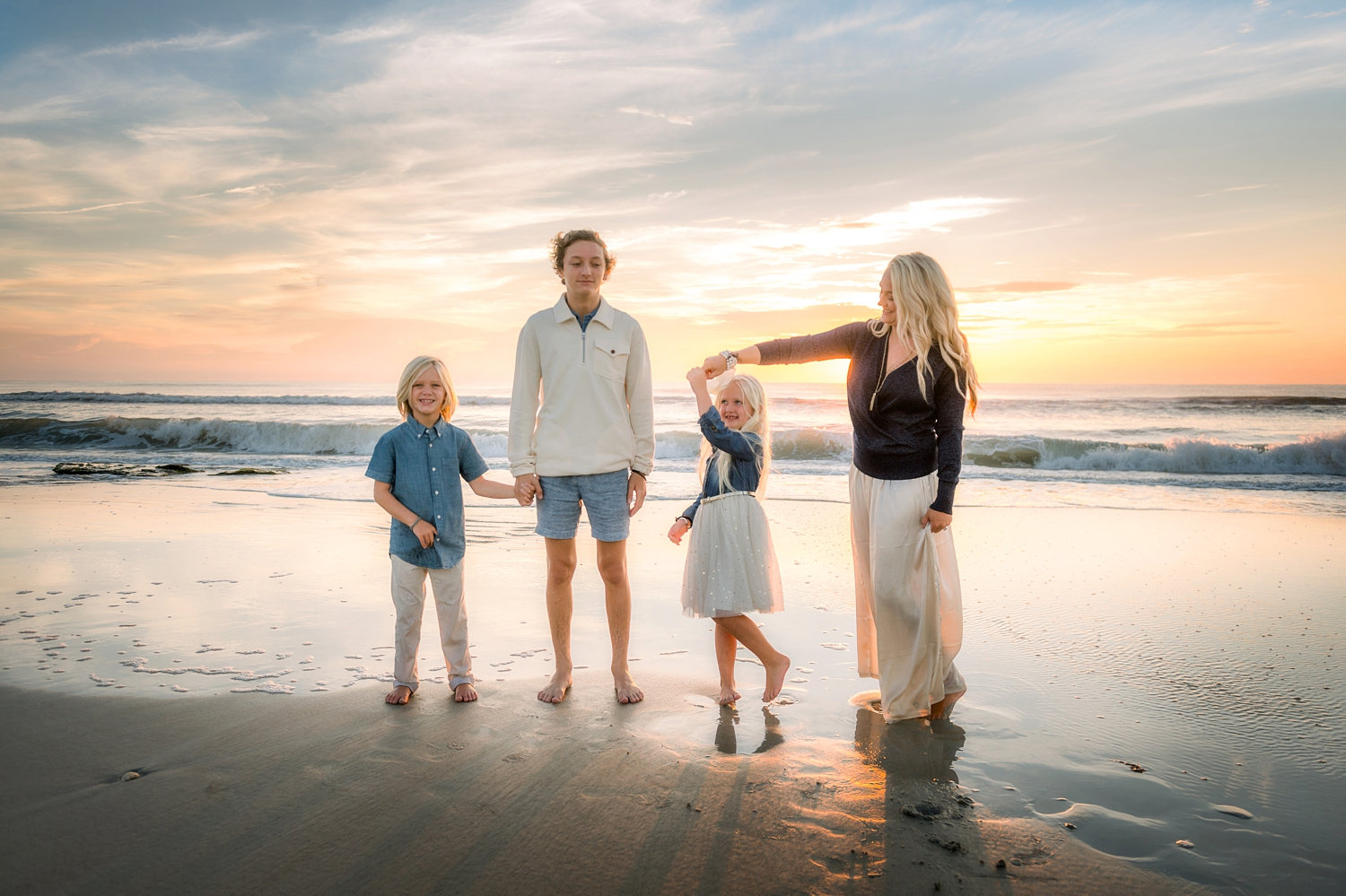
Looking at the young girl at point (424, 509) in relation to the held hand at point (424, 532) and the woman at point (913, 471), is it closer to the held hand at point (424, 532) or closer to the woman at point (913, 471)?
the held hand at point (424, 532)

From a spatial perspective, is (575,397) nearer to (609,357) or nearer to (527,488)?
(609,357)

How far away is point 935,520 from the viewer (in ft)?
10.3

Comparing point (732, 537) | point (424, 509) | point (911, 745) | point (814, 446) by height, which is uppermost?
point (424, 509)

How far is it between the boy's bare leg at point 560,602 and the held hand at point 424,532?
0.52m

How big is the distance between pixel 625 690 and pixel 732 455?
1.17 m

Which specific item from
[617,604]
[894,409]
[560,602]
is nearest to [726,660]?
[617,604]

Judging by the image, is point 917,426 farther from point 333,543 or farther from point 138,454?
point 138,454

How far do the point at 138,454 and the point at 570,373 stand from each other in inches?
793

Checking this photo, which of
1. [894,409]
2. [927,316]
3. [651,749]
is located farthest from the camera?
[894,409]

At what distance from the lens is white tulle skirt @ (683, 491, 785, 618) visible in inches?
131

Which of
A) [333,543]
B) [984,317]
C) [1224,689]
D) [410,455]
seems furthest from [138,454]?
[984,317]

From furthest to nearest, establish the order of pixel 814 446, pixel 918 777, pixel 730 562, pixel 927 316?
pixel 814 446 < pixel 730 562 < pixel 927 316 < pixel 918 777

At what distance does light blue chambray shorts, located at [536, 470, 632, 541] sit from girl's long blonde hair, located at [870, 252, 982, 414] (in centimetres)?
143

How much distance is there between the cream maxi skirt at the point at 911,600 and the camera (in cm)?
319
